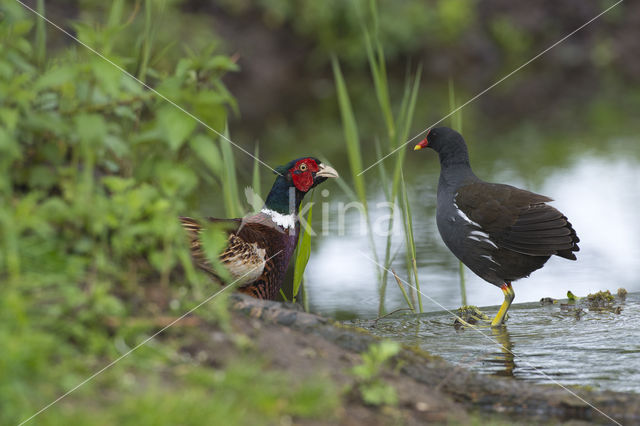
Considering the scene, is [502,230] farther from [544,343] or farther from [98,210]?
[98,210]

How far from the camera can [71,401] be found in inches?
93.3

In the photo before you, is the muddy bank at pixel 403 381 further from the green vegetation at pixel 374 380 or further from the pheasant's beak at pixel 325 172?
the pheasant's beak at pixel 325 172

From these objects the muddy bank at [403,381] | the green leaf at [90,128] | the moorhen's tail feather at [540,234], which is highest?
the green leaf at [90,128]

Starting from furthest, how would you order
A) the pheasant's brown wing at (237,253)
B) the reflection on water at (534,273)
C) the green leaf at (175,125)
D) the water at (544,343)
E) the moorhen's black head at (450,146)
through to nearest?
the reflection on water at (534,273), the moorhen's black head at (450,146), the pheasant's brown wing at (237,253), the water at (544,343), the green leaf at (175,125)

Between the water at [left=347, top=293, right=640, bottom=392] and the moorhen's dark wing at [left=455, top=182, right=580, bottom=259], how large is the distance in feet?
1.44

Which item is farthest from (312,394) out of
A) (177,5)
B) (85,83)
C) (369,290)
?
(177,5)

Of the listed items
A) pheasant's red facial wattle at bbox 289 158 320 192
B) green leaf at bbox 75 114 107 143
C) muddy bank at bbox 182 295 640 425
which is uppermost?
pheasant's red facial wattle at bbox 289 158 320 192

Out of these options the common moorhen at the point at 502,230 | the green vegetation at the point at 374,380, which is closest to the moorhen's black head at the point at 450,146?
the common moorhen at the point at 502,230

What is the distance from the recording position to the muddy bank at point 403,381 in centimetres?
273

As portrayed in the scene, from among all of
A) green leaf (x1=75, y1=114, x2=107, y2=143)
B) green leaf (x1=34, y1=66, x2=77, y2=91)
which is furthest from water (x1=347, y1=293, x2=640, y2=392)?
green leaf (x1=34, y1=66, x2=77, y2=91)

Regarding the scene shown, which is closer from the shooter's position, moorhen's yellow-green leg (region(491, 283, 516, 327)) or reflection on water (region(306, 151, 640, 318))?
moorhen's yellow-green leg (region(491, 283, 516, 327))

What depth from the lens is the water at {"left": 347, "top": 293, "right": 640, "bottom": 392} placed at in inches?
138

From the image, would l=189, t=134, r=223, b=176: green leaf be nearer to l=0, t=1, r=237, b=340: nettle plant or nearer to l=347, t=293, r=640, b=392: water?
l=0, t=1, r=237, b=340: nettle plant

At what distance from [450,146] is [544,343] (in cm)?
172
